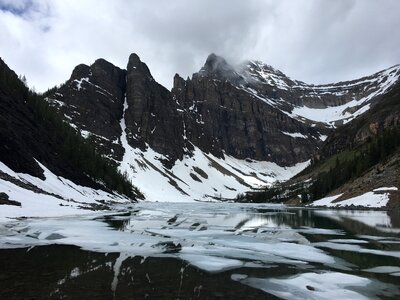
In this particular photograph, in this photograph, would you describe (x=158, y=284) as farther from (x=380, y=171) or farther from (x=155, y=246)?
(x=380, y=171)

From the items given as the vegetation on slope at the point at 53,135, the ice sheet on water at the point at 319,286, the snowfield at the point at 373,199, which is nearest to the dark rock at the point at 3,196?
the ice sheet on water at the point at 319,286

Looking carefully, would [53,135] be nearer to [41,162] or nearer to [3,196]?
[41,162]

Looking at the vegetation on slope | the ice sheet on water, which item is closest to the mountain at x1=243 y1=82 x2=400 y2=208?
the ice sheet on water

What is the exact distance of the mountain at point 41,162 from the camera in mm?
46247

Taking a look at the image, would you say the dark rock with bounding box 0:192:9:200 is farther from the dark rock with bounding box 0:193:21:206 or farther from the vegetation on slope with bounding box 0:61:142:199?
the vegetation on slope with bounding box 0:61:142:199

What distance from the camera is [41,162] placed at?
238 ft

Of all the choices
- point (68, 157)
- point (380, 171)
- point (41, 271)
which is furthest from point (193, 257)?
point (68, 157)

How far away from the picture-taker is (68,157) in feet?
Answer: 333

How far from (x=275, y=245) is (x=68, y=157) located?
88.0 meters

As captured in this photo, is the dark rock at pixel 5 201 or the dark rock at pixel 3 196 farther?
the dark rock at pixel 3 196

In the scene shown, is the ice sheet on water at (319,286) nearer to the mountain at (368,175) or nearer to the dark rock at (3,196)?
→ the dark rock at (3,196)

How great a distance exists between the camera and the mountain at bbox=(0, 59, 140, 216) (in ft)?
152

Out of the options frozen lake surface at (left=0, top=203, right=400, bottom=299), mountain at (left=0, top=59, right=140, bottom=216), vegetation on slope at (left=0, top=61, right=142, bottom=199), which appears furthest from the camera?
vegetation on slope at (left=0, top=61, right=142, bottom=199)

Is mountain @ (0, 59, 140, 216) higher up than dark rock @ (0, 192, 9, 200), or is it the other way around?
mountain @ (0, 59, 140, 216)
